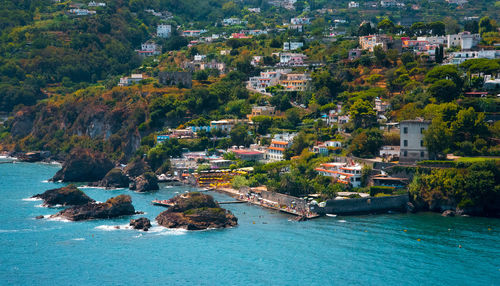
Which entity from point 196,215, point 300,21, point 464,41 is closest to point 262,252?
point 196,215

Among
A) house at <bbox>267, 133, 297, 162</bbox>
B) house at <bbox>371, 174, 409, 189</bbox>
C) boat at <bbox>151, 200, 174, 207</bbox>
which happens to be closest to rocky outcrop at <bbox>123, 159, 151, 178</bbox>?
house at <bbox>267, 133, 297, 162</bbox>

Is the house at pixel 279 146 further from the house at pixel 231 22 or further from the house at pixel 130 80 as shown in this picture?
the house at pixel 231 22

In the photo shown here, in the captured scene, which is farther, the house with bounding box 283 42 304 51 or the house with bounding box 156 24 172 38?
the house with bounding box 156 24 172 38

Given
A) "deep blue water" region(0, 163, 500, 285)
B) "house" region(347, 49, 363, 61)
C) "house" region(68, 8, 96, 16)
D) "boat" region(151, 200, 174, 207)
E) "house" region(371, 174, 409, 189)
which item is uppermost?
"house" region(68, 8, 96, 16)

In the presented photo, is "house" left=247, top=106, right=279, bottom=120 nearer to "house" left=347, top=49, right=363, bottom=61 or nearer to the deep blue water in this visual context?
"house" left=347, top=49, right=363, bottom=61

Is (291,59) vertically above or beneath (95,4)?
beneath

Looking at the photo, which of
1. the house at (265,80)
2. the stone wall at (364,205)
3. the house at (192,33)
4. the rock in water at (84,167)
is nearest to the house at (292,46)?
the house at (265,80)

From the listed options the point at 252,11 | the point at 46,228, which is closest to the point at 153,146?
the point at 46,228

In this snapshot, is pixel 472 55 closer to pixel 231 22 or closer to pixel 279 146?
pixel 279 146
